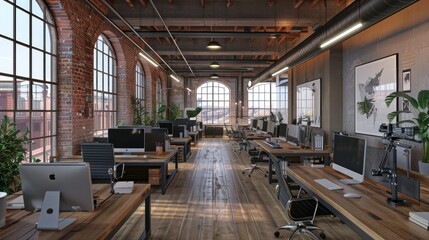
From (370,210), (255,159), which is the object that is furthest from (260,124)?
(370,210)

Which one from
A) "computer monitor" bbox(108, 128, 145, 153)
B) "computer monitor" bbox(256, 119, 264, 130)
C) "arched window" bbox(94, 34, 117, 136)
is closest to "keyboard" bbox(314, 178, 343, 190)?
"computer monitor" bbox(108, 128, 145, 153)

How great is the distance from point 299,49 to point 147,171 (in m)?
4.66

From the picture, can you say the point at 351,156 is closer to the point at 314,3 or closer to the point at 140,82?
the point at 314,3

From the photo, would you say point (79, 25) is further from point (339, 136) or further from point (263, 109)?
point (263, 109)

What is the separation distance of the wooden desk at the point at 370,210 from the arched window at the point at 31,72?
14.1 ft

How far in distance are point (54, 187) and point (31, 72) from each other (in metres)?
4.04

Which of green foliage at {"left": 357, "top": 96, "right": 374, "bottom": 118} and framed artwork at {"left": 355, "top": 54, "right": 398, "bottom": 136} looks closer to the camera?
framed artwork at {"left": 355, "top": 54, "right": 398, "bottom": 136}

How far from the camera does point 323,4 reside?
7.90 metres

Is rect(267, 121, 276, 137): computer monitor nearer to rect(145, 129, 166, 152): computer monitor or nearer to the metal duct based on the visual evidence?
the metal duct

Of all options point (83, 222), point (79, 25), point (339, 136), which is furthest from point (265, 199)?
point (79, 25)

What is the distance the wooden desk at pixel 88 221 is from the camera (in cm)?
201

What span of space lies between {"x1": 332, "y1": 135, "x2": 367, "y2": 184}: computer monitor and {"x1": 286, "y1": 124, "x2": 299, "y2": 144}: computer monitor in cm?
319

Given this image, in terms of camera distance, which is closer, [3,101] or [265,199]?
[3,101]

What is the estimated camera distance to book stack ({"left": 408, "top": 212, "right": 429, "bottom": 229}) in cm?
201
